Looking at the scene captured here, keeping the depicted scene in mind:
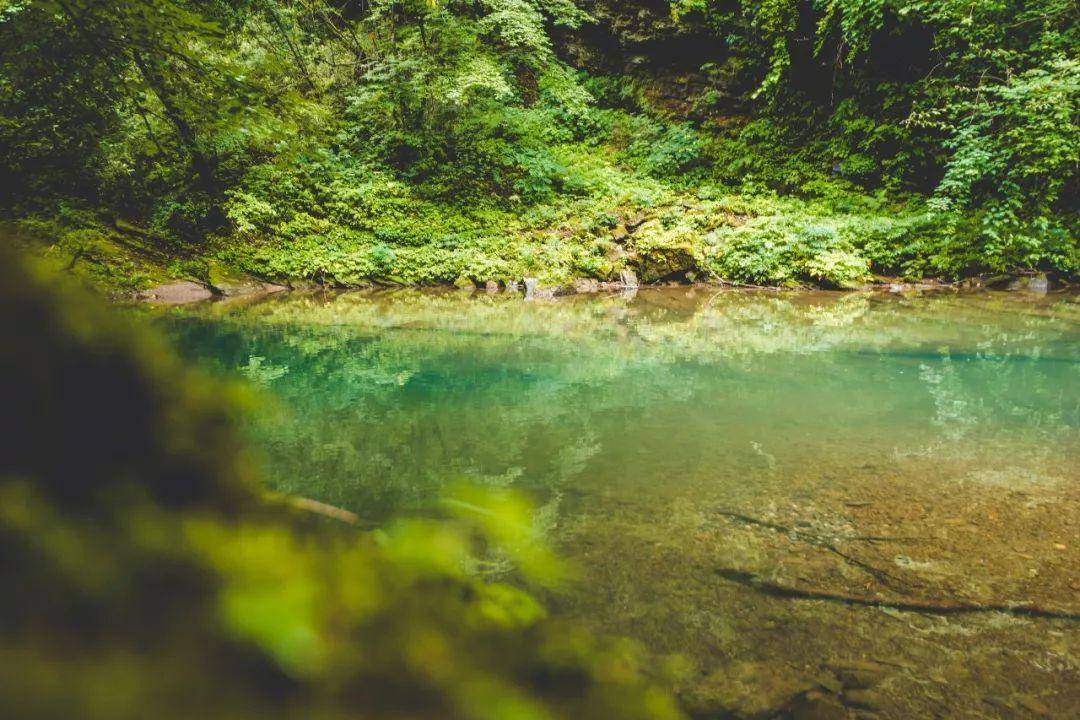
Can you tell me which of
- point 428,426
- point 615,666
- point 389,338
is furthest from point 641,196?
point 615,666

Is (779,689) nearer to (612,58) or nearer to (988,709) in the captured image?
(988,709)

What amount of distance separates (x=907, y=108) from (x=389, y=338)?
549 inches

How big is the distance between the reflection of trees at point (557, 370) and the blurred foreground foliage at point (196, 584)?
229 cm

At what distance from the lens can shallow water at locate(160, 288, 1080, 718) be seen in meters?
1.85

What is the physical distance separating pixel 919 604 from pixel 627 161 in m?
16.0

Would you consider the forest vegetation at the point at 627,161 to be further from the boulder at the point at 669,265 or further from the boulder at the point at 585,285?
the boulder at the point at 585,285

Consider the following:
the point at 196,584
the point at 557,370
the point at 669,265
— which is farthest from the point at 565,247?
the point at 196,584

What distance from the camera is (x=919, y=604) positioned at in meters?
2.10

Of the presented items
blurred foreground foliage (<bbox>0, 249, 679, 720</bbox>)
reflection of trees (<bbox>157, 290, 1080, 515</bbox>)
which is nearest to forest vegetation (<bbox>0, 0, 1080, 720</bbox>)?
blurred foreground foliage (<bbox>0, 249, 679, 720</bbox>)

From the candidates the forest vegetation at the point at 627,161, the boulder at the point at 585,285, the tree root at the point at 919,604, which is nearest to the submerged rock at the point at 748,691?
the tree root at the point at 919,604

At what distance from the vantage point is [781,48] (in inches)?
587

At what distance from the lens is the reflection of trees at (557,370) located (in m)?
3.55

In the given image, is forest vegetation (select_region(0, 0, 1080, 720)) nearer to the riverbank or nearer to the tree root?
the riverbank

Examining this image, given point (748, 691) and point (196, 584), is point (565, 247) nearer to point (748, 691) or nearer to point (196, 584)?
point (748, 691)
